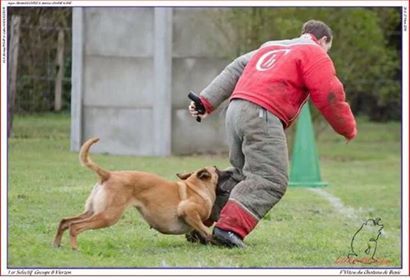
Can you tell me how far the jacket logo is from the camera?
22.0 ft

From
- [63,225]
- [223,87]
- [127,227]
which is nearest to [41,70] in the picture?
[127,227]

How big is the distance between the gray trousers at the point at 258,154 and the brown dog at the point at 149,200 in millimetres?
241

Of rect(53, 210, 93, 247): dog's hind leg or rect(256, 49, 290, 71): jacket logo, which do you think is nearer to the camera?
rect(53, 210, 93, 247): dog's hind leg

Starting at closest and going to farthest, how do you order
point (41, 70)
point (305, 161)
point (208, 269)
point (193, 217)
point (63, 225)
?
point (208, 269) → point (63, 225) → point (193, 217) → point (41, 70) → point (305, 161)

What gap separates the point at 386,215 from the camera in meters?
10.7

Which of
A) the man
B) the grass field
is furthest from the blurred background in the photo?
the man

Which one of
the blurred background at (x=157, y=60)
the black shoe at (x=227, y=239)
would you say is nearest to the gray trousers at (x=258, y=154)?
the black shoe at (x=227, y=239)

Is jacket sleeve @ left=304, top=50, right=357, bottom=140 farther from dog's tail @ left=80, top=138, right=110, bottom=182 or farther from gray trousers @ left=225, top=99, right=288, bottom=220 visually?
dog's tail @ left=80, top=138, right=110, bottom=182

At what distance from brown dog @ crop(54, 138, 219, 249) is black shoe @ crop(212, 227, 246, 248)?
7cm

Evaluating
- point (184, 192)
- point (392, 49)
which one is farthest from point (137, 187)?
point (392, 49)

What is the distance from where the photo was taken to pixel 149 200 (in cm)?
660

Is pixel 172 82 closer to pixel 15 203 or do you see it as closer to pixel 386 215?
pixel 386 215

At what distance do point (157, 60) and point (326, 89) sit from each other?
9.40 metres

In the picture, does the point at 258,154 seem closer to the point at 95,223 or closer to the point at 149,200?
the point at 149,200
